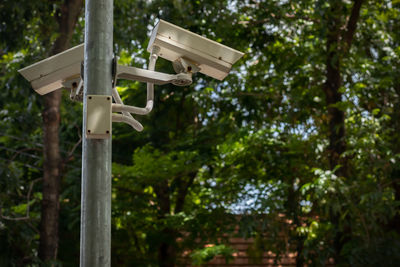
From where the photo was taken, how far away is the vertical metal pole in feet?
8.42

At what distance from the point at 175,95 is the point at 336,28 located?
12.3ft

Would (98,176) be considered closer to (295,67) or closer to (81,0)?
(81,0)

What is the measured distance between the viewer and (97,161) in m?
2.62

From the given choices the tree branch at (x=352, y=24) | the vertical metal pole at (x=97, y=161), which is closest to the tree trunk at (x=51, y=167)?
the tree branch at (x=352, y=24)

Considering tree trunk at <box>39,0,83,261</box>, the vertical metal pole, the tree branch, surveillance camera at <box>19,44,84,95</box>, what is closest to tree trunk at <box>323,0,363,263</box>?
the tree branch

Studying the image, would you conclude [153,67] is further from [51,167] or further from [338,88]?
[338,88]

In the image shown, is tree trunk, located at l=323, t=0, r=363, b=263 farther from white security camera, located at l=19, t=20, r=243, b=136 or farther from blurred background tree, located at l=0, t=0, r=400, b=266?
white security camera, located at l=19, t=20, r=243, b=136

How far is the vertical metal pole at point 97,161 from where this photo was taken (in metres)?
2.57

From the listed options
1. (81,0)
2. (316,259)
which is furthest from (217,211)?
(81,0)

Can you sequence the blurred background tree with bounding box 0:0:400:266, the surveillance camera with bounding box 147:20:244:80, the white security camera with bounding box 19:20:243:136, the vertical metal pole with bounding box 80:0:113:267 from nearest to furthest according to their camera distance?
the vertical metal pole with bounding box 80:0:113:267, the white security camera with bounding box 19:20:243:136, the surveillance camera with bounding box 147:20:244:80, the blurred background tree with bounding box 0:0:400:266

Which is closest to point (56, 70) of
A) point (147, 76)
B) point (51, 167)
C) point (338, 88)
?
point (147, 76)

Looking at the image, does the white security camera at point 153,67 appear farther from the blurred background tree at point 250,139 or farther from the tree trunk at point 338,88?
the tree trunk at point 338,88

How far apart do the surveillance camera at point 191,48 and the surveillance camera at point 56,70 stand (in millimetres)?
462

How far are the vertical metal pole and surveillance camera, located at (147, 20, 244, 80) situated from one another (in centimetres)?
50
